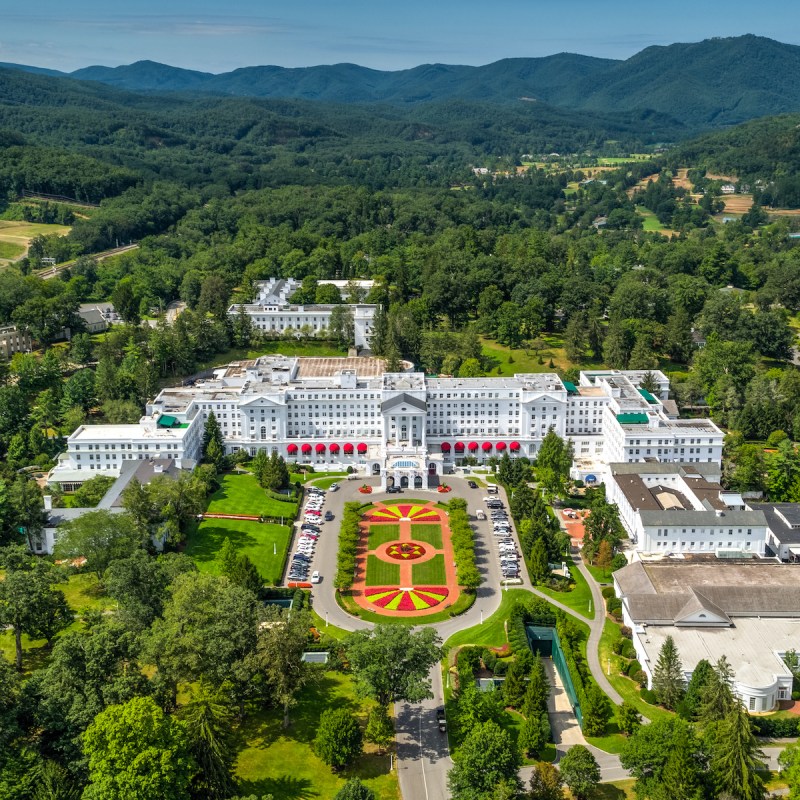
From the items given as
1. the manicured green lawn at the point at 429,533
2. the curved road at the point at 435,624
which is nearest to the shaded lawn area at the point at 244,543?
the curved road at the point at 435,624

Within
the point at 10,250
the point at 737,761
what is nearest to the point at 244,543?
the point at 737,761

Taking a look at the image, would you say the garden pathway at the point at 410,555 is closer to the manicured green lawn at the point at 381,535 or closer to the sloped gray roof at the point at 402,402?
the manicured green lawn at the point at 381,535

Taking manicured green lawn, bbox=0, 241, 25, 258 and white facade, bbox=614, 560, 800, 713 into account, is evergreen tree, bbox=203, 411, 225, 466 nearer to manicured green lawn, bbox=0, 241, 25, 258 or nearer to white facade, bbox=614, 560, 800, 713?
white facade, bbox=614, 560, 800, 713

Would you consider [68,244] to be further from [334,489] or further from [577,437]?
[577,437]

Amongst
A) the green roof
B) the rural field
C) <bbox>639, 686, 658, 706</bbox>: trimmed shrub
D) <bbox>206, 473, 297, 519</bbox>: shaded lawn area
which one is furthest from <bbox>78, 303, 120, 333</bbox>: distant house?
<bbox>639, 686, 658, 706</bbox>: trimmed shrub

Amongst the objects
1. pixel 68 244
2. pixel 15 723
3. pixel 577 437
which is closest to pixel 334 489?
pixel 577 437

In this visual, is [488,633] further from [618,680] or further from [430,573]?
[430,573]
